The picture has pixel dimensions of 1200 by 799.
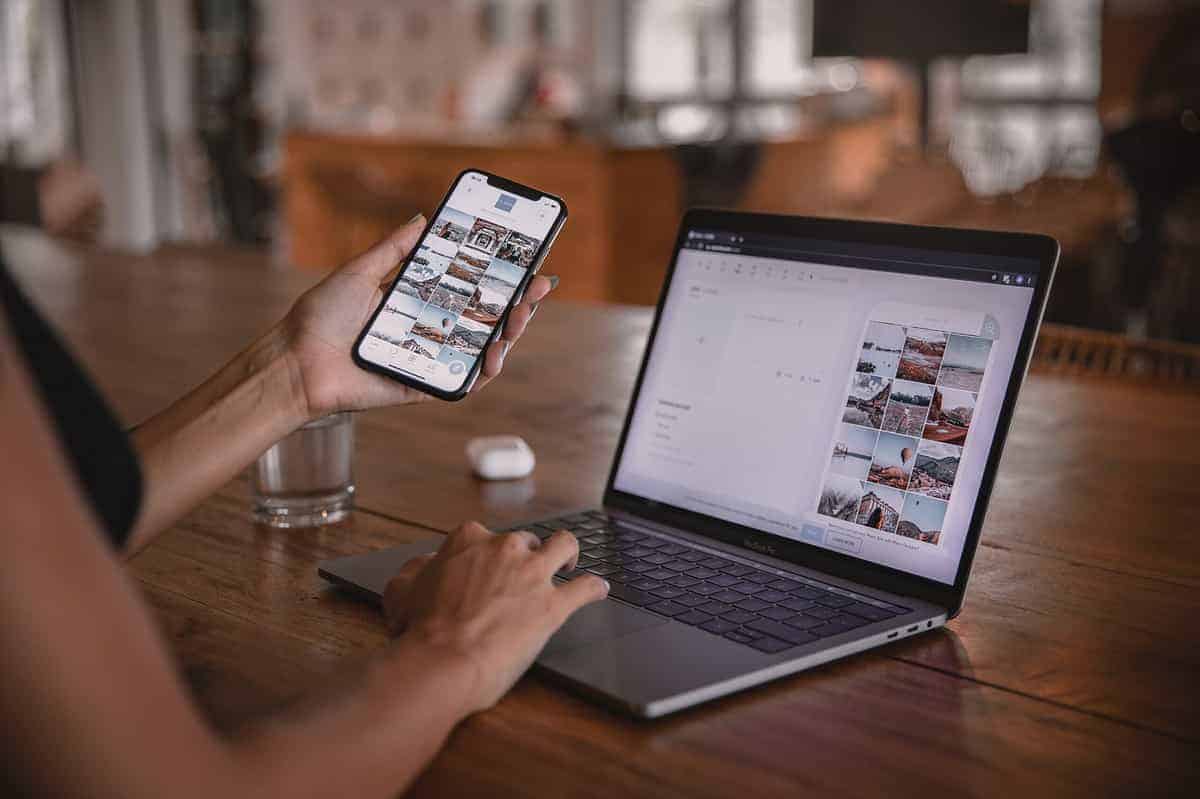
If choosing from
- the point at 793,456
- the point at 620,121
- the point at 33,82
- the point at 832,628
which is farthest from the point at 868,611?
the point at 33,82

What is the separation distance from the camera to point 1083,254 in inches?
153

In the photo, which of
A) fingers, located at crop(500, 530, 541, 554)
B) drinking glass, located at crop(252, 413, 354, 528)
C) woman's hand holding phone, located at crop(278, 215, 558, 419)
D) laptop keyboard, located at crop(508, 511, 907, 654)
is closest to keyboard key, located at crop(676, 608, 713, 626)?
laptop keyboard, located at crop(508, 511, 907, 654)

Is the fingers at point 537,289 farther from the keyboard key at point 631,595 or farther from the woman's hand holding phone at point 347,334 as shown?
the keyboard key at point 631,595

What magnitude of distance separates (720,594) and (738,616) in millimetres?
42

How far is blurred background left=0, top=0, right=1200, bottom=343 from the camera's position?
4031 millimetres

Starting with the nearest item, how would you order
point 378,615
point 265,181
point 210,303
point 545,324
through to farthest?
point 378,615, point 545,324, point 210,303, point 265,181

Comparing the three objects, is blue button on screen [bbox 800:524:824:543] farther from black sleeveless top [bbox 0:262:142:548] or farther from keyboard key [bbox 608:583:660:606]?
black sleeveless top [bbox 0:262:142:548]

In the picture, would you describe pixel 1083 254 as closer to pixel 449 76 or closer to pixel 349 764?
pixel 349 764

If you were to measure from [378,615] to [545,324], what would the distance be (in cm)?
126

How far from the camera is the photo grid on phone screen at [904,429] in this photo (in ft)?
2.69

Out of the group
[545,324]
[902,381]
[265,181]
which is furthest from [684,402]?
[265,181]

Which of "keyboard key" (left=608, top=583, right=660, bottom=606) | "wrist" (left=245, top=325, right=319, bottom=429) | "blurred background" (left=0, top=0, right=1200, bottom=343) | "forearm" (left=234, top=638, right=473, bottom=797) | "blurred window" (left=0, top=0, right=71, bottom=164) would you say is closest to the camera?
"forearm" (left=234, top=638, right=473, bottom=797)

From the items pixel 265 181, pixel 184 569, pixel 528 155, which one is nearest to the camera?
pixel 184 569

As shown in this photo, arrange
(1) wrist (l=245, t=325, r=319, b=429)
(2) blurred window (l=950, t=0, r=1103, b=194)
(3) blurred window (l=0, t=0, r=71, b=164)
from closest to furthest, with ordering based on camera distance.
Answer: (1) wrist (l=245, t=325, r=319, b=429), (2) blurred window (l=950, t=0, r=1103, b=194), (3) blurred window (l=0, t=0, r=71, b=164)
